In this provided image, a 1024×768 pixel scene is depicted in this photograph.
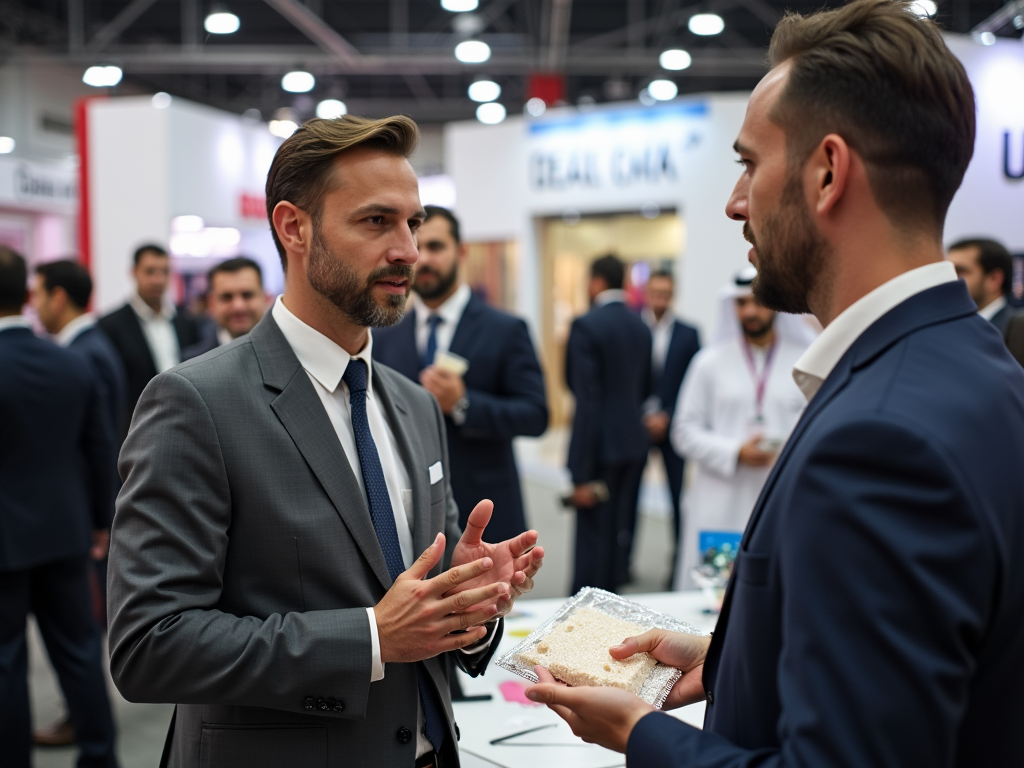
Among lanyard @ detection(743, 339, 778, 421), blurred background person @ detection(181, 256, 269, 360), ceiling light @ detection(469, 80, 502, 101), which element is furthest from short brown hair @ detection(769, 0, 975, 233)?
ceiling light @ detection(469, 80, 502, 101)

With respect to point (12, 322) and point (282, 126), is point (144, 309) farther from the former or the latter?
point (282, 126)

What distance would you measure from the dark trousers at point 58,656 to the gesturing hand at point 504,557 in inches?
94.3

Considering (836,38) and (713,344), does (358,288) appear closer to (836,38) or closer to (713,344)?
(836,38)

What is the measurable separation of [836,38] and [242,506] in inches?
42.2

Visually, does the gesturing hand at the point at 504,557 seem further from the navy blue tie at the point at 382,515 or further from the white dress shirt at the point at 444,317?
the white dress shirt at the point at 444,317

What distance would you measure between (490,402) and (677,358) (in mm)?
3027

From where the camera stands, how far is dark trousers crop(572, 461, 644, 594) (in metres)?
5.35

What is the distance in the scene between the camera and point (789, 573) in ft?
2.91

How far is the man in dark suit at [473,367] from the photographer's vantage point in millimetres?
3416

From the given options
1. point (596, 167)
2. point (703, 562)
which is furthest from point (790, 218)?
point (596, 167)

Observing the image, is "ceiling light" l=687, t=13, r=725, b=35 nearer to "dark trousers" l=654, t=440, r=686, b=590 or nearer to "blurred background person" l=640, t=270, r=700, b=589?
"blurred background person" l=640, t=270, r=700, b=589

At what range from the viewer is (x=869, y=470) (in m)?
0.85

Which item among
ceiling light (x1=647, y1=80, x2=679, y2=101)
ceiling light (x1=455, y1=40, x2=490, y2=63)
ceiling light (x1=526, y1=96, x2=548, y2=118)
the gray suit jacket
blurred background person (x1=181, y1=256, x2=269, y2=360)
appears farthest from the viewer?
ceiling light (x1=647, y1=80, x2=679, y2=101)

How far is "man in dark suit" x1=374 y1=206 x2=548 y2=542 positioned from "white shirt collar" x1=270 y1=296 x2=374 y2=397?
1.66 meters
